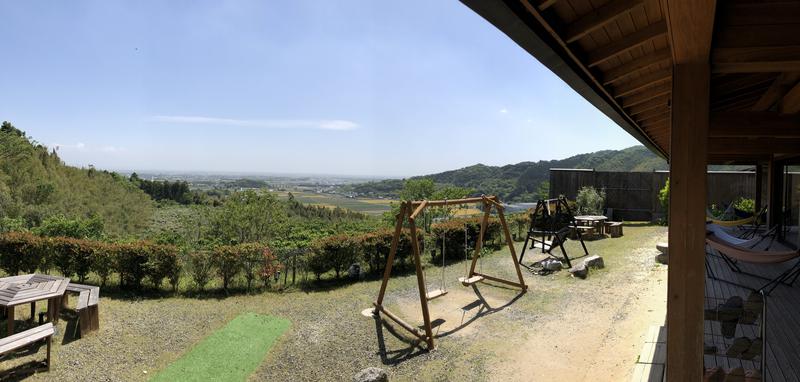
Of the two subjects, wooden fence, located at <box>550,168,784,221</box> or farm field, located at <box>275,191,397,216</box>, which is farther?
farm field, located at <box>275,191,397,216</box>

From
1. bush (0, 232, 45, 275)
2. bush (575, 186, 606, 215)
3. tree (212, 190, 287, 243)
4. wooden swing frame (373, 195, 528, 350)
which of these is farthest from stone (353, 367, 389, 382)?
bush (575, 186, 606, 215)

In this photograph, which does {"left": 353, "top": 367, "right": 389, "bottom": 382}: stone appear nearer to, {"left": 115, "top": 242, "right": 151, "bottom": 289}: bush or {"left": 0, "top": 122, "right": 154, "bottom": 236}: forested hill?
{"left": 115, "top": 242, "right": 151, "bottom": 289}: bush

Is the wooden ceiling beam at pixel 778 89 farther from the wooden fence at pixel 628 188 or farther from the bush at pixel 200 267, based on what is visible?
the wooden fence at pixel 628 188

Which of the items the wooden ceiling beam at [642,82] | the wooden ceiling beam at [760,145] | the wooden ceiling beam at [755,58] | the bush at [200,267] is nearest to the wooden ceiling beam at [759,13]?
the wooden ceiling beam at [755,58]

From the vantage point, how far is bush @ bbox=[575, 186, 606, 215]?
1328 centimetres

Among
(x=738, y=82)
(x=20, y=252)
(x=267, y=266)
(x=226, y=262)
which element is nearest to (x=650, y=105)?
(x=738, y=82)

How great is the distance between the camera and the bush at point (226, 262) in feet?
22.7

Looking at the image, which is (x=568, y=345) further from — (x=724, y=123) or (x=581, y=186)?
(x=581, y=186)

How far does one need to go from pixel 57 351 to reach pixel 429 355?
402 centimetres

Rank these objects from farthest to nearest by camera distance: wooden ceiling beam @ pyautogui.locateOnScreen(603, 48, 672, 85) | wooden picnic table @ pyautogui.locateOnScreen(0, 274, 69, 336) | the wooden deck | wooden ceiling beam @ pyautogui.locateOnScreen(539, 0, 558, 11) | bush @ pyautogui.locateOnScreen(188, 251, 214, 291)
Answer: bush @ pyautogui.locateOnScreen(188, 251, 214, 291)
wooden picnic table @ pyautogui.locateOnScreen(0, 274, 69, 336)
the wooden deck
wooden ceiling beam @ pyautogui.locateOnScreen(603, 48, 672, 85)
wooden ceiling beam @ pyautogui.locateOnScreen(539, 0, 558, 11)

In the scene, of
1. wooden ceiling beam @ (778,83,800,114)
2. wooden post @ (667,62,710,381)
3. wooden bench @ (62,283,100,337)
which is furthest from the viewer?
wooden bench @ (62,283,100,337)

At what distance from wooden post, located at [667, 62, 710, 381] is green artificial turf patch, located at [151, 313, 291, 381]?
3.76 metres

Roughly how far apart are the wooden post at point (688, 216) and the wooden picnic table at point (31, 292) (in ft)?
19.0

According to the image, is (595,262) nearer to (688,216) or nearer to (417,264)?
(417,264)
